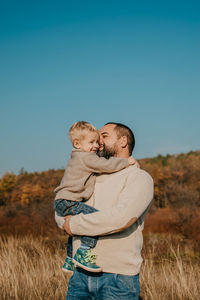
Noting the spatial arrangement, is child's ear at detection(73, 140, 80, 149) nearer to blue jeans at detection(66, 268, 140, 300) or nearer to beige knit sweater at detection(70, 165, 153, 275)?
beige knit sweater at detection(70, 165, 153, 275)

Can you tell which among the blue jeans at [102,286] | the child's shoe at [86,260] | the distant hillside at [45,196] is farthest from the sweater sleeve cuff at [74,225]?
the distant hillside at [45,196]

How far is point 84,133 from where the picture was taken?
2.64 m

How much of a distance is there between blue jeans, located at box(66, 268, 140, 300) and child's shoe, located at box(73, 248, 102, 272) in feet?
0.32

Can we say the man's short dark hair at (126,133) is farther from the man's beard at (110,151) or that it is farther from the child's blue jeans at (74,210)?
the child's blue jeans at (74,210)

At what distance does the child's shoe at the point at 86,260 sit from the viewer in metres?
2.04

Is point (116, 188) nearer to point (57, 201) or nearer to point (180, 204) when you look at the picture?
point (57, 201)

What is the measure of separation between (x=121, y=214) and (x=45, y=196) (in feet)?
61.8

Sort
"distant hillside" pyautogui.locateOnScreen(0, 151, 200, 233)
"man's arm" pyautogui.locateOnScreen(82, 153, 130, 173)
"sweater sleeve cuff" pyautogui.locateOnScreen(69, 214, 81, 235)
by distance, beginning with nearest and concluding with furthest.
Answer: "sweater sleeve cuff" pyautogui.locateOnScreen(69, 214, 81, 235)
"man's arm" pyautogui.locateOnScreen(82, 153, 130, 173)
"distant hillside" pyautogui.locateOnScreen(0, 151, 200, 233)

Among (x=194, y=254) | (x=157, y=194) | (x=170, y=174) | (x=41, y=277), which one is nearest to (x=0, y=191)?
(x=157, y=194)

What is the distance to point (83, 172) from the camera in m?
2.41

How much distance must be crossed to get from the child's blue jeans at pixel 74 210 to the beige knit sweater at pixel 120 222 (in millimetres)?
51

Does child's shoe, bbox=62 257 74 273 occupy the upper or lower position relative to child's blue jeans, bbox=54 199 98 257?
lower

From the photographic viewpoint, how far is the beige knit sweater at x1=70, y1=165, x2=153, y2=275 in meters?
1.99

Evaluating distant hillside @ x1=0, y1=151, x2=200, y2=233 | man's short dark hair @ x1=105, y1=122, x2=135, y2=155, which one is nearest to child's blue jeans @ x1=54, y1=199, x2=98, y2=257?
man's short dark hair @ x1=105, y1=122, x2=135, y2=155
